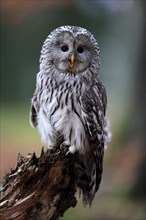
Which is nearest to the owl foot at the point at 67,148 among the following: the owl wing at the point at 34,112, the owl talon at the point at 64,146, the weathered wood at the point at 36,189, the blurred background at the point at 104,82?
the owl talon at the point at 64,146

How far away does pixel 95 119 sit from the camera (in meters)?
5.00

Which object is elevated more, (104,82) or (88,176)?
(104,82)

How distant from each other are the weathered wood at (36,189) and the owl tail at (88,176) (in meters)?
0.61

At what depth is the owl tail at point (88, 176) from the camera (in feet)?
16.5

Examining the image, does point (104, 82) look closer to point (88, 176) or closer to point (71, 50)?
point (88, 176)

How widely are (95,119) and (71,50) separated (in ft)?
2.07

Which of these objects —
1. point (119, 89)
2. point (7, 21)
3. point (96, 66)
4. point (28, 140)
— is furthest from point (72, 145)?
point (119, 89)

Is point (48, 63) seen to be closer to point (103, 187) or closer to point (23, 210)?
point (23, 210)

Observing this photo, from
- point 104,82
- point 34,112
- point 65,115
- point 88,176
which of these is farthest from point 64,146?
point 104,82

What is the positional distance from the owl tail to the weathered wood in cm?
61

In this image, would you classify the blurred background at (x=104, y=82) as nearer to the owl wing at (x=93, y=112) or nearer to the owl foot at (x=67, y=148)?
the owl wing at (x=93, y=112)

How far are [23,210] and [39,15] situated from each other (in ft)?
45.6

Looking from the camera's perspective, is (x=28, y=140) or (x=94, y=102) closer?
(x=94, y=102)

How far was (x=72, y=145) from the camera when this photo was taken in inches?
192
